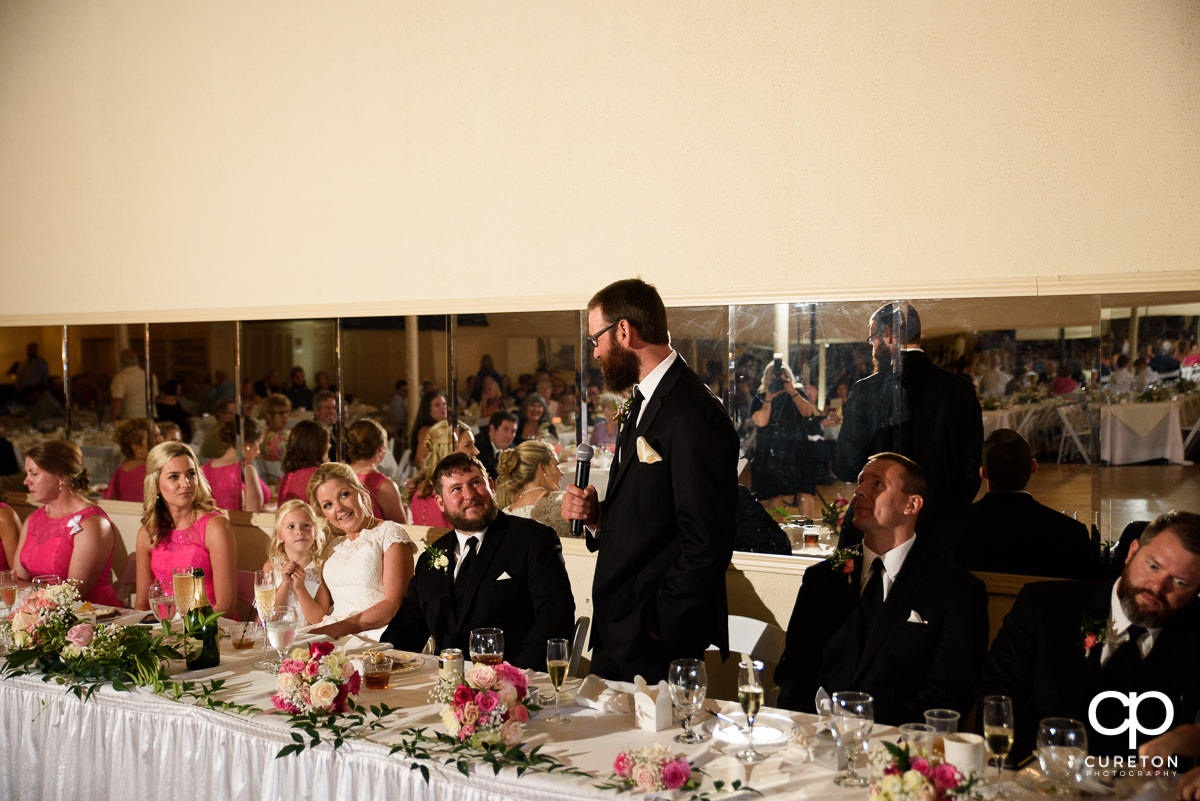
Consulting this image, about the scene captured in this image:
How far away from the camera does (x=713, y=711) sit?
99.1 inches

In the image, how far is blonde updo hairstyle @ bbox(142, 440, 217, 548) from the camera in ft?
14.5

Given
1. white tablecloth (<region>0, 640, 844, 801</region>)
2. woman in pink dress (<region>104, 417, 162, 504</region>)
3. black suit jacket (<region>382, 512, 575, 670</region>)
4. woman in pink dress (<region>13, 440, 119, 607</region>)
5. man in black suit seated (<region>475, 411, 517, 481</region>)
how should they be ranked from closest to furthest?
white tablecloth (<region>0, 640, 844, 801</region>)
black suit jacket (<region>382, 512, 575, 670</region>)
woman in pink dress (<region>13, 440, 119, 607</region>)
man in black suit seated (<region>475, 411, 517, 481</region>)
woman in pink dress (<region>104, 417, 162, 504</region>)

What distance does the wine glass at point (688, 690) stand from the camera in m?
2.30

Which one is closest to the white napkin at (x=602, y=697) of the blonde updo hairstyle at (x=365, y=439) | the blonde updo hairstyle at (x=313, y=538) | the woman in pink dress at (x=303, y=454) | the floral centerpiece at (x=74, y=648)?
the floral centerpiece at (x=74, y=648)

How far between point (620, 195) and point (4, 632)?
9.54 feet

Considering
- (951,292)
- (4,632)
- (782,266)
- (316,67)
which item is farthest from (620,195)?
(4,632)

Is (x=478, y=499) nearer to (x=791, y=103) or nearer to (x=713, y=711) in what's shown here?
(x=713, y=711)

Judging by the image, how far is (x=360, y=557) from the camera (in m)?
4.09

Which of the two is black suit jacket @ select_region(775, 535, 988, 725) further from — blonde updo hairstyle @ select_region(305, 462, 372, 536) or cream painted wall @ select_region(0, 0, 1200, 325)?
blonde updo hairstyle @ select_region(305, 462, 372, 536)

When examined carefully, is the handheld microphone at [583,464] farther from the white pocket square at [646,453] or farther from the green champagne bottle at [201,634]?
the green champagne bottle at [201,634]

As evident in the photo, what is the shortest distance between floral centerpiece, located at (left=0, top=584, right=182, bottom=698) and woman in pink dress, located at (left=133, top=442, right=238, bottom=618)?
104 centimetres

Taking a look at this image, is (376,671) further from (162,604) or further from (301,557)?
(301,557)

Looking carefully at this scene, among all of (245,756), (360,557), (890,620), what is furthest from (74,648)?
(890,620)

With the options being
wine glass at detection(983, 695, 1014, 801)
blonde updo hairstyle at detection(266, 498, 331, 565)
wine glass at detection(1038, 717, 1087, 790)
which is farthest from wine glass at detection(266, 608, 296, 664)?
wine glass at detection(1038, 717, 1087, 790)
